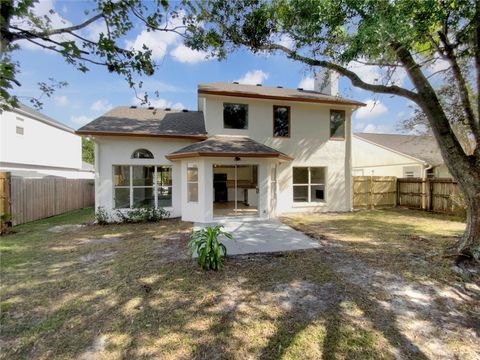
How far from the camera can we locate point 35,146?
19.7 m

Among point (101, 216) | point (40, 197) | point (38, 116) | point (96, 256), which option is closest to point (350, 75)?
point (96, 256)

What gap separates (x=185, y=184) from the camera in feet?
35.3

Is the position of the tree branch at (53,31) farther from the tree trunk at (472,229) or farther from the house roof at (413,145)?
the house roof at (413,145)

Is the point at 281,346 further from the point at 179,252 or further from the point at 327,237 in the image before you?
the point at 327,237

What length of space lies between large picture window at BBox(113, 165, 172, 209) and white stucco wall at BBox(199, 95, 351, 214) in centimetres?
325

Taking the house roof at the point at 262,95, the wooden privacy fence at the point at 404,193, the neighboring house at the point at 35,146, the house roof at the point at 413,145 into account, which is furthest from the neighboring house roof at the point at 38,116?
the house roof at the point at 413,145

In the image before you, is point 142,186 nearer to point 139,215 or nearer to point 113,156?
point 139,215

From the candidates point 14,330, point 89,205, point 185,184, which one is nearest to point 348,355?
point 14,330

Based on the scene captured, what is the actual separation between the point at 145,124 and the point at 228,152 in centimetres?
492

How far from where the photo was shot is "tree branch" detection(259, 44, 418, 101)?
6448mm

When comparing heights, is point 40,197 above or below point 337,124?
below

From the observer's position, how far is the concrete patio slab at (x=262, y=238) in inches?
265

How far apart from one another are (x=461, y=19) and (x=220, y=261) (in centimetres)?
795

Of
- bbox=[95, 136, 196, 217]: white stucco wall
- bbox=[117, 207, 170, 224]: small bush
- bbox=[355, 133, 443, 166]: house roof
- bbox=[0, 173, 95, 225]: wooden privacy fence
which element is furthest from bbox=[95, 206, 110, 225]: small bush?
bbox=[355, 133, 443, 166]: house roof
